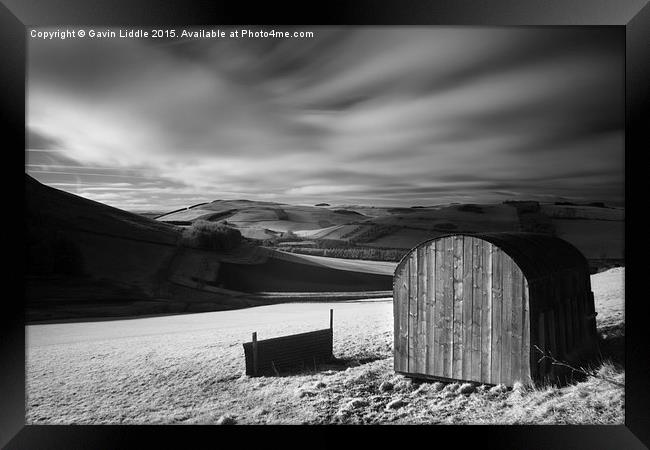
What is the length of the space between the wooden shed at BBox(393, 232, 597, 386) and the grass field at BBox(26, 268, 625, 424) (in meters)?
0.36

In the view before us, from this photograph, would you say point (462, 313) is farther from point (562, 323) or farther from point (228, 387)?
point (228, 387)

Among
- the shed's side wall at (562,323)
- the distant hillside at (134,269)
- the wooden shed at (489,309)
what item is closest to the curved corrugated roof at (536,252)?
the wooden shed at (489,309)

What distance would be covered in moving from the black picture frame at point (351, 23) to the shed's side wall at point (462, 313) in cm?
99

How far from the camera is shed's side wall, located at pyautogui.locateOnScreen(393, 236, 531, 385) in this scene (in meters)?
5.77

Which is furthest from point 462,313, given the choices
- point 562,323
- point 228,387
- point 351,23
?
point 351,23

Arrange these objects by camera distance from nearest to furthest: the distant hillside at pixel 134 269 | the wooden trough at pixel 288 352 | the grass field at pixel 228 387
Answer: the grass field at pixel 228 387 < the distant hillside at pixel 134 269 < the wooden trough at pixel 288 352

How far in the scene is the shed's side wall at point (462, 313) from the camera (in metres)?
5.77

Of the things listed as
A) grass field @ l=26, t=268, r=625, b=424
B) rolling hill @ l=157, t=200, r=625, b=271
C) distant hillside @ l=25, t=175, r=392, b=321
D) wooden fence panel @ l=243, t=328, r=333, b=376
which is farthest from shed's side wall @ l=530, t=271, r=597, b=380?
wooden fence panel @ l=243, t=328, r=333, b=376

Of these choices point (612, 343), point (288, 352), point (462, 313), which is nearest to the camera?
point (462, 313)

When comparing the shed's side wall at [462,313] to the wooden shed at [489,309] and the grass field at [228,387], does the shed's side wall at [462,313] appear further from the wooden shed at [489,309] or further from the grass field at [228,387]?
the grass field at [228,387]

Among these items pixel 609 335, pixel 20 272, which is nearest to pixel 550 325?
pixel 609 335

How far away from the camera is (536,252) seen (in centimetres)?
634

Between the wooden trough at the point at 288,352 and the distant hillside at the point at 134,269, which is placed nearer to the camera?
the distant hillside at the point at 134,269

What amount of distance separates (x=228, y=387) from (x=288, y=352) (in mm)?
1300
